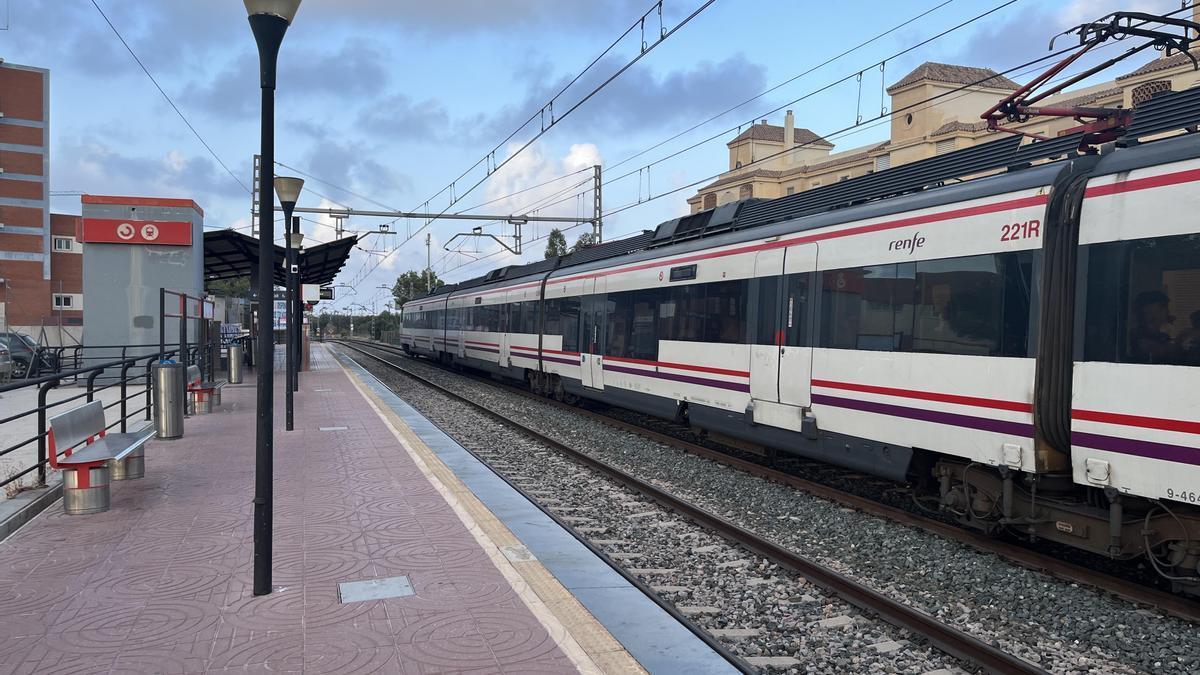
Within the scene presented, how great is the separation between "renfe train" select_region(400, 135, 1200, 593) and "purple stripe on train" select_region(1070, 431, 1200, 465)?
0.01 meters

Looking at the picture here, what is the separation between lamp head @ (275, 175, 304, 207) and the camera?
536 inches

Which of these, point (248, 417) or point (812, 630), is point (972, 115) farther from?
point (812, 630)

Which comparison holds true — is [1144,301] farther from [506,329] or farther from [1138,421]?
[506,329]

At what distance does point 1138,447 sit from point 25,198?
60.2 m

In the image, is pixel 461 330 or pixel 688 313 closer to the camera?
pixel 688 313

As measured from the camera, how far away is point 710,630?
16.5ft

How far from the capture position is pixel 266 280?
4.80 meters

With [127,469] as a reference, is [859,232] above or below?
above

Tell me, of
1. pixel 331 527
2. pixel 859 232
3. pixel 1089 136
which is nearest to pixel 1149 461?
pixel 1089 136

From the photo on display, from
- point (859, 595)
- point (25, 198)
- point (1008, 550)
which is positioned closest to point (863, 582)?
point (859, 595)

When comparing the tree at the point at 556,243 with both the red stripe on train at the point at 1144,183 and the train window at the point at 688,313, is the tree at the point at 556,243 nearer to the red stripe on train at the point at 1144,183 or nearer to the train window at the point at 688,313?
the train window at the point at 688,313

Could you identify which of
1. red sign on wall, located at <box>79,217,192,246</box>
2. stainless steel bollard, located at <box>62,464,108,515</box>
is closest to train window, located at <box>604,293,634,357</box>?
stainless steel bollard, located at <box>62,464,108,515</box>

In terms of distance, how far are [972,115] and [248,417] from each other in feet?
140

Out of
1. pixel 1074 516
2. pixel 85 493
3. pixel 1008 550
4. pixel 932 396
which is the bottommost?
pixel 1008 550
